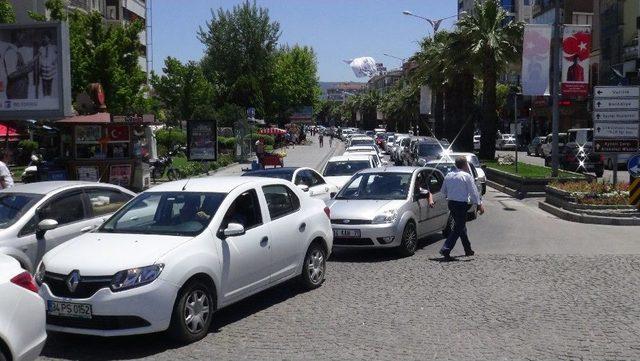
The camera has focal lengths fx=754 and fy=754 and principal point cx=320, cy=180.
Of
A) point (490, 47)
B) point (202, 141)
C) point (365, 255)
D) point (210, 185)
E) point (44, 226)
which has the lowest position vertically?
point (365, 255)

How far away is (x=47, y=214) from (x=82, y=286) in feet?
8.81

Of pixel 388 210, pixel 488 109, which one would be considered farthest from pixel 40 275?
pixel 488 109

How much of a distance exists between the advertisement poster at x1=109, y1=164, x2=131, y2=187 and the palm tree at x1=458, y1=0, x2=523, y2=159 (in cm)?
1857

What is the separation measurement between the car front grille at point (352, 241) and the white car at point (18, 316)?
6.83m

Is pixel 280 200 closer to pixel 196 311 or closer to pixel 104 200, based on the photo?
pixel 196 311

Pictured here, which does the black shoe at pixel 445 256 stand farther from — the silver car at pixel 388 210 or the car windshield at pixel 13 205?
the car windshield at pixel 13 205

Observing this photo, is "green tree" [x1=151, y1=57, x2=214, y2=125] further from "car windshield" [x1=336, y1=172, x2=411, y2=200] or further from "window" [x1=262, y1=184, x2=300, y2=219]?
"window" [x1=262, y1=184, x2=300, y2=219]

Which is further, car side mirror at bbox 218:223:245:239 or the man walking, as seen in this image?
the man walking

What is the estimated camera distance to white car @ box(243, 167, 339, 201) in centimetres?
1573

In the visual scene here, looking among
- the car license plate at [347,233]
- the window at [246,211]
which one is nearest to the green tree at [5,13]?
the car license plate at [347,233]

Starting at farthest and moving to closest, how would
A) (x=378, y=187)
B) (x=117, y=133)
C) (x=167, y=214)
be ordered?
(x=117, y=133), (x=378, y=187), (x=167, y=214)

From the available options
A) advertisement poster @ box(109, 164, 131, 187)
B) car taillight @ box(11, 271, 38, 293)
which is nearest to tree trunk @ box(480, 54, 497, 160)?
advertisement poster @ box(109, 164, 131, 187)

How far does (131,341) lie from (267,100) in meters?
69.3

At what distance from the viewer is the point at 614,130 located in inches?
769
